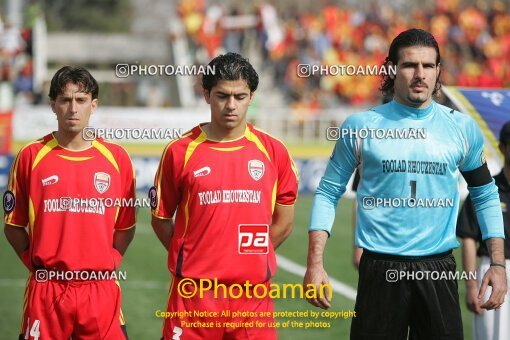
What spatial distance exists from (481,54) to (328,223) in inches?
1113

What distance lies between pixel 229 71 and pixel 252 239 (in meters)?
0.93

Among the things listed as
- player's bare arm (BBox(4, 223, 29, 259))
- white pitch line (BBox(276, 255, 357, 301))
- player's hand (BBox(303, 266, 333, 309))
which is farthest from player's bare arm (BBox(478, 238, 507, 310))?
white pitch line (BBox(276, 255, 357, 301))

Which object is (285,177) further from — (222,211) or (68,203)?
(68,203)

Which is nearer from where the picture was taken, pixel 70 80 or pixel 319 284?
pixel 319 284

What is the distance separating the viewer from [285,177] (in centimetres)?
585

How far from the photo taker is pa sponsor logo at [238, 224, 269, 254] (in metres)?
5.51

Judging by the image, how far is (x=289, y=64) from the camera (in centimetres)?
3066

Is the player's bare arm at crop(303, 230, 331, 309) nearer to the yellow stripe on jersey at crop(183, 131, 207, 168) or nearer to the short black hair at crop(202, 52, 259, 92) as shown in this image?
the yellow stripe on jersey at crop(183, 131, 207, 168)

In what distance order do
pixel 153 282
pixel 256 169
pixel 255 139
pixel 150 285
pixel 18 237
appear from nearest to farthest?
pixel 256 169 → pixel 255 139 → pixel 18 237 → pixel 150 285 → pixel 153 282

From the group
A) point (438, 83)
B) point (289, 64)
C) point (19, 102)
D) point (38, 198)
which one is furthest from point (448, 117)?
point (289, 64)

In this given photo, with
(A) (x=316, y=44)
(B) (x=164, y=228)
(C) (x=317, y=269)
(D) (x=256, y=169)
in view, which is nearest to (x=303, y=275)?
(B) (x=164, y=228)

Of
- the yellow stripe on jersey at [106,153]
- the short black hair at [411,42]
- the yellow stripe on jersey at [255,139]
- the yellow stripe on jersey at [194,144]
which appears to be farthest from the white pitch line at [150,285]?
the short black hair at [411,42]

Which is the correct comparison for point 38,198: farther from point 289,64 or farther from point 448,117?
point 289,64

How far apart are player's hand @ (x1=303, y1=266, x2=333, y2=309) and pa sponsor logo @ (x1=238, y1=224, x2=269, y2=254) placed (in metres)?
0.41
